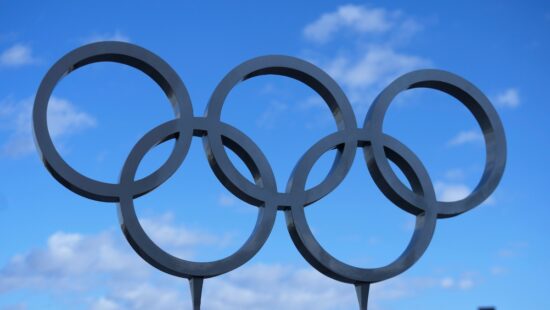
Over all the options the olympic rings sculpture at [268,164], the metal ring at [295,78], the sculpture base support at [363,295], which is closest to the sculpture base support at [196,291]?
the olympic rings sculpture at [268,164]

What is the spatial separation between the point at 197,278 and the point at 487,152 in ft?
21.6

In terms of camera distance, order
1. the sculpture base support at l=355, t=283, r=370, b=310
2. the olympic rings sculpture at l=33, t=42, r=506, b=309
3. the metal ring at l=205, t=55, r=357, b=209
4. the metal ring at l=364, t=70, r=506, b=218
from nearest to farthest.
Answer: the olympic rings sculpture at l=33, t=42, r=506, b=309 < the metal ring at l=205, t=55, r=357, b=209 < the sculpture base support at l=355, t=283, r=370, b=310 < the metal ring at l=364, t=70, r=506, b=218

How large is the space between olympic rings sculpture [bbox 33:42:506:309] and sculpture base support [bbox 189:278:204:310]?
0.06 ft

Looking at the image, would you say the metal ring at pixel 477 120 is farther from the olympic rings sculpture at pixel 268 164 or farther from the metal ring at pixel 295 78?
the metal ring at pixel 295 78

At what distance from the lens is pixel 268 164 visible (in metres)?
16.0

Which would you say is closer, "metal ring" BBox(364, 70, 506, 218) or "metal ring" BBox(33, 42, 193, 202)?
"metal ring" BBox(33, 42, 193, 202)

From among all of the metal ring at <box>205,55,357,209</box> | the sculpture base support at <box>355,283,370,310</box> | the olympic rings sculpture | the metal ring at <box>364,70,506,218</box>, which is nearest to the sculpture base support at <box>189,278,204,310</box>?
the olympic rings sculpture

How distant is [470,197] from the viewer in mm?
17250

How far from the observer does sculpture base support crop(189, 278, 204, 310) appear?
15.2 m

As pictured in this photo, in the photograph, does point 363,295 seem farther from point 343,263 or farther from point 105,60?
point 105,60

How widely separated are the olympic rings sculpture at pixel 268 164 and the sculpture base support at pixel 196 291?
0.02m

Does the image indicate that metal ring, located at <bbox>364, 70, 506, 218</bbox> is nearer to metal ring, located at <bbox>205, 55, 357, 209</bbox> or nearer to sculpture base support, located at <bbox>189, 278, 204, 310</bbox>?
metal ring, located at <bbox>205, 55, 357, 209</bbox>

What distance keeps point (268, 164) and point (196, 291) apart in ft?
8.69

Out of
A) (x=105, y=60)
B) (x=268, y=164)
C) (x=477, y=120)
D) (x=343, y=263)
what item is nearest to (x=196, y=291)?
(x=268, y=164)
